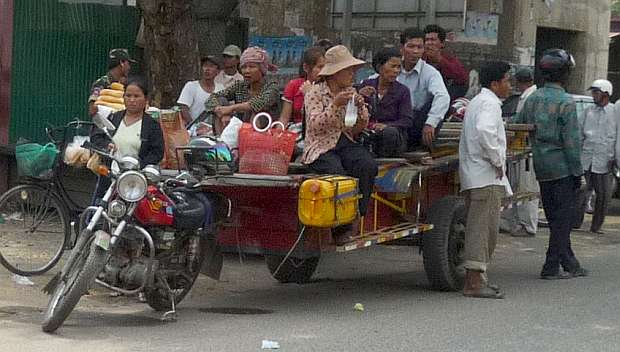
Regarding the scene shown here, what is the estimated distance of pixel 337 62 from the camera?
8.70 meters

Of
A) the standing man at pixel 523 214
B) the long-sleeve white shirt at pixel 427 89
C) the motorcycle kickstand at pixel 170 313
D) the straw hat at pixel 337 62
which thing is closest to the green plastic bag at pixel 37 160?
the motorcycle kickstand at pixel 170 313

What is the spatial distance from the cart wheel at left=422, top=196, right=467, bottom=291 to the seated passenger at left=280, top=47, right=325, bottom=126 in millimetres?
1428

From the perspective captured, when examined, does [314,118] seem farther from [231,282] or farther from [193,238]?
[231,282]

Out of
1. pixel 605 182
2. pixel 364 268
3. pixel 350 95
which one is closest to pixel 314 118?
pixel 350 95

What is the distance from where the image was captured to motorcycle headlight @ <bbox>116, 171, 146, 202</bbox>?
7543 mm

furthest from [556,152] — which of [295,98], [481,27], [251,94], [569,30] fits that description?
[569,30]

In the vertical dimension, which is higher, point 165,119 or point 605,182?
point 165,119

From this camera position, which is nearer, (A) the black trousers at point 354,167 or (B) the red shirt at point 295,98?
(A) the black trousers at point 354,167

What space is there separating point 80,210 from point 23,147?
80 centimetres

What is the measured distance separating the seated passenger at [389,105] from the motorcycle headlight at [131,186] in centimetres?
237

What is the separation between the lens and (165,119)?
912 cm

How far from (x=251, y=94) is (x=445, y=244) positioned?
209 cm

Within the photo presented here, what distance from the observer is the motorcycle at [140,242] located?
748 cm

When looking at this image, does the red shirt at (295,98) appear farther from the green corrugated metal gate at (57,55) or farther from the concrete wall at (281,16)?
the concrete wall at (281,16)
